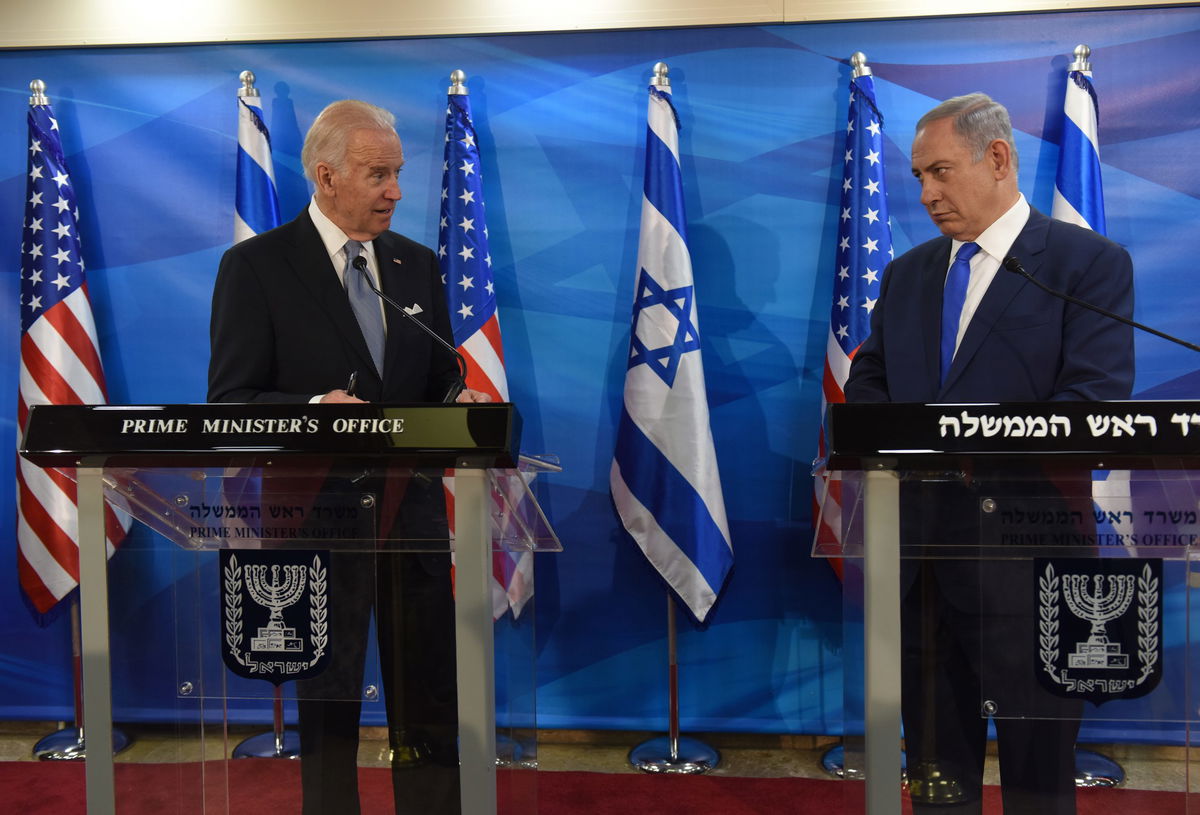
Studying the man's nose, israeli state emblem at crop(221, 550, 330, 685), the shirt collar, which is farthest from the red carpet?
the man's nose

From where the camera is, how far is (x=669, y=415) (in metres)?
3.69

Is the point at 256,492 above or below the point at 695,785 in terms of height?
above

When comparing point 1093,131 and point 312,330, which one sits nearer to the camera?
point 312,330

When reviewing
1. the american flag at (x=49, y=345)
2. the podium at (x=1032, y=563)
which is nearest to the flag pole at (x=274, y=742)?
the podium at (x=1032, y=563)

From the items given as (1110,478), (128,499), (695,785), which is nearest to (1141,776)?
(1110,478)

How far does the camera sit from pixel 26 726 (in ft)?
13.4

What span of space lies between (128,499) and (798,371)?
2635mm

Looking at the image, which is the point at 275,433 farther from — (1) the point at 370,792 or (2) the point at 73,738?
(2) the point at 73,738

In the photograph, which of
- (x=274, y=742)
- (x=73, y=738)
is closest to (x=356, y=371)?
(x=274, y=742)

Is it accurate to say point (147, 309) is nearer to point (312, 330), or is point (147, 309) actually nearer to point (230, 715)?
point (312, 330)

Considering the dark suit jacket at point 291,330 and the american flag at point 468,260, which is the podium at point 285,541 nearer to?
the dark suit jacket at point 291,330

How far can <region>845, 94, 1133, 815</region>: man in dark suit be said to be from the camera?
5.27ft

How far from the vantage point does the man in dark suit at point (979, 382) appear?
1.61 meters

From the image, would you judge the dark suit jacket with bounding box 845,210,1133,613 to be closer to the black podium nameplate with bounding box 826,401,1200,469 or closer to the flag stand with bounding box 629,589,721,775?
the black podium nameplate with bounding box 826,401,1200,469
